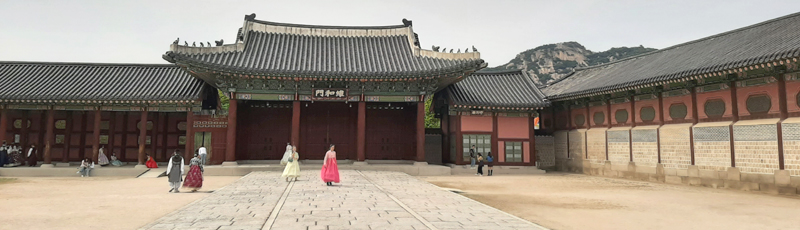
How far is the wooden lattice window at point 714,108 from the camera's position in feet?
50.3

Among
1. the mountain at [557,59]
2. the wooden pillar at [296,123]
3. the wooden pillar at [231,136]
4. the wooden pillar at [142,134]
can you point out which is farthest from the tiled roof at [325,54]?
the mountain at [557,59]

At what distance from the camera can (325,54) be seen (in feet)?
74.7

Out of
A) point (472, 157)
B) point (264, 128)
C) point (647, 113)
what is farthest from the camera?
point (264, 128)

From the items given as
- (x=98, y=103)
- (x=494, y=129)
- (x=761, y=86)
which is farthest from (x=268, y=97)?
(x=761, y=86)

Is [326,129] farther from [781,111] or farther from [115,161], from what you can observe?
[781,111]

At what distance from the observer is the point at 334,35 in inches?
975

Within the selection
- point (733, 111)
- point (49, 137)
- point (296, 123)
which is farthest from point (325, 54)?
point (733, 111)

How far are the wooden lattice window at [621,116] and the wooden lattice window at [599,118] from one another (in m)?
0.80

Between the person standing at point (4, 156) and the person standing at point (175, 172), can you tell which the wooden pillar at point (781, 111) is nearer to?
the person standing at point (175, 172)

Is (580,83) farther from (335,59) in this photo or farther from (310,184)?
(310,184)

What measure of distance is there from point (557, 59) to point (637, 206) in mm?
92710

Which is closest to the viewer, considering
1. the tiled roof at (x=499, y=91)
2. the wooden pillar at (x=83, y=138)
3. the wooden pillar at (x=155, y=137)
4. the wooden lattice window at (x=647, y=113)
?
the wooden lattice window at (x=647, y=113)

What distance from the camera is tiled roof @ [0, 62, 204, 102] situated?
20.4 m

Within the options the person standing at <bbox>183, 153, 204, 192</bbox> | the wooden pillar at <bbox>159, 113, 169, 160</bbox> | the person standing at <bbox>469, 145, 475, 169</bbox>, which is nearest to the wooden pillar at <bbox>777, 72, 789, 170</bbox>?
the person standing at <bbox>469, 145, 475, 169</bbox>
